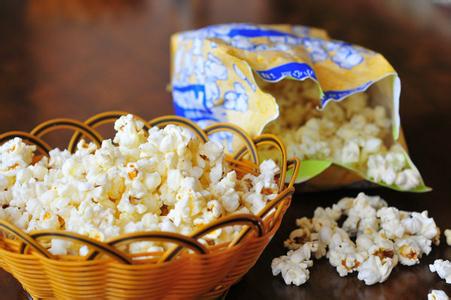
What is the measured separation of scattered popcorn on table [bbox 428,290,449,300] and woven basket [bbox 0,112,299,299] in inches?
10.6

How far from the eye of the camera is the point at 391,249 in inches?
41.7

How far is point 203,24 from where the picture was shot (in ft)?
6.95

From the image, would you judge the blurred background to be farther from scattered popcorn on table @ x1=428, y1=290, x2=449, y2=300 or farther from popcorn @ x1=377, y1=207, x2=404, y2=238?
scattered popcorn on table @ x1=428, y1=290, x2=449, y2=300

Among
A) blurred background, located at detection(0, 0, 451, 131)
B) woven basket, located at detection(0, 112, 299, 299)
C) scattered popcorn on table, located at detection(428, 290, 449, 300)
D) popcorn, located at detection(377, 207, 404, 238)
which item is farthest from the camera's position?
blurred background, located at detection(0, 0, 451, 131)

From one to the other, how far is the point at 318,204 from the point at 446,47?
0.98 metres

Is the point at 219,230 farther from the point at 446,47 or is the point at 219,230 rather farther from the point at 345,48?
the point at 446,47

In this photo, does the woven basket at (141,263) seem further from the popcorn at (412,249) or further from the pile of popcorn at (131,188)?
the popcorn at (412,249)

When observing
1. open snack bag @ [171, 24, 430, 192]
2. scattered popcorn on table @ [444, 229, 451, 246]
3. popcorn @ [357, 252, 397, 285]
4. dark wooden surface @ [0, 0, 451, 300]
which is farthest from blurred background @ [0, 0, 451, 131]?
popcorn @ [357, 252, 397, 285]

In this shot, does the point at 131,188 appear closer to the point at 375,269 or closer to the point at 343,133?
the point at 375,269

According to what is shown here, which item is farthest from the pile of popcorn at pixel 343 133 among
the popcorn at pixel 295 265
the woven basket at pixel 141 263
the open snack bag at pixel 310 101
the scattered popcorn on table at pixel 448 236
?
the woven basket at pixel 141 263

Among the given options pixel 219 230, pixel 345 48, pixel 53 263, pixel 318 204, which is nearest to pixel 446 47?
pixel 345 48

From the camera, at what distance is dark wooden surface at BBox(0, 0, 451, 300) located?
1.04 metres

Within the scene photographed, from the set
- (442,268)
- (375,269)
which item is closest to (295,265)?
(375,269)

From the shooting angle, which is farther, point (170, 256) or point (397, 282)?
point (397, 282)
